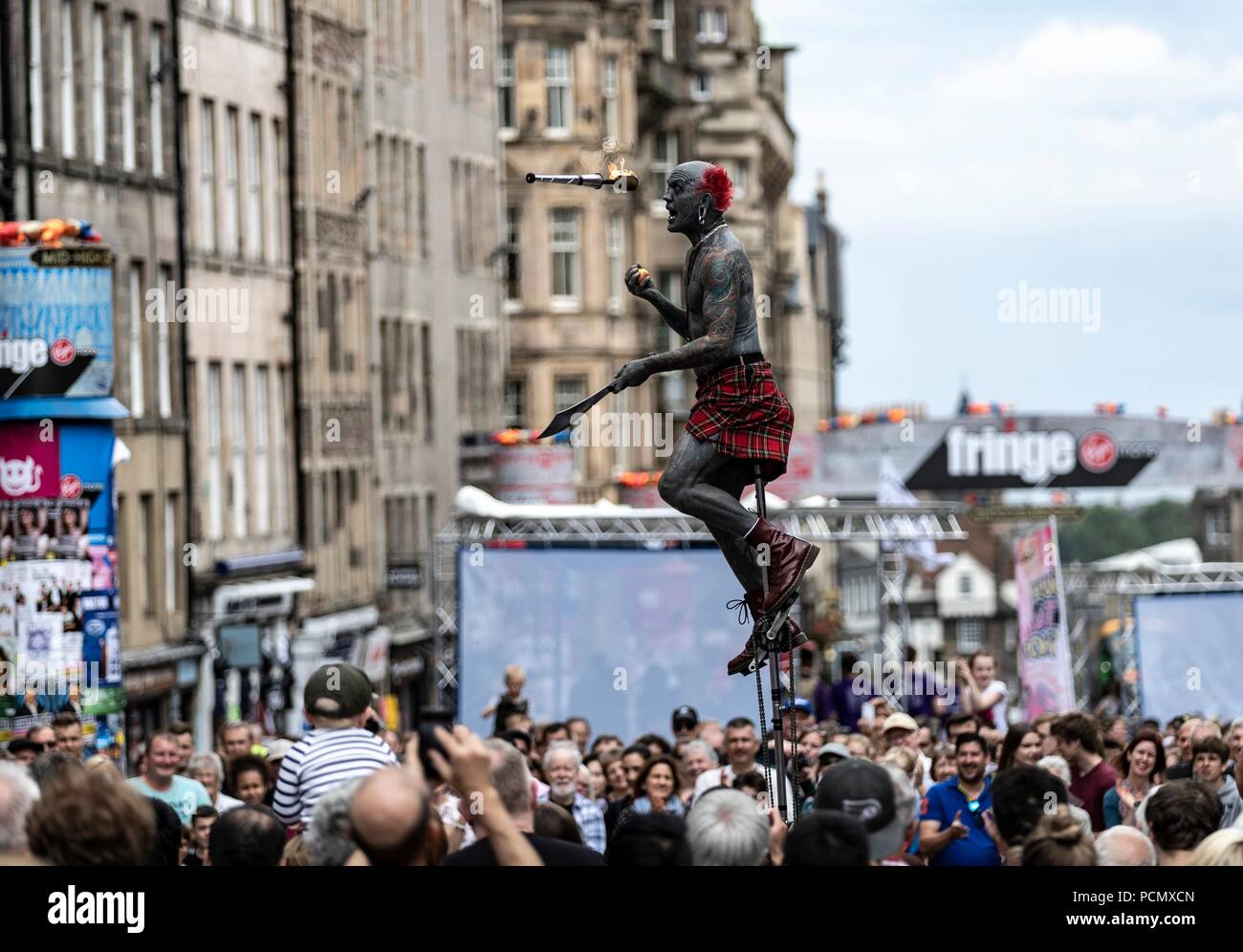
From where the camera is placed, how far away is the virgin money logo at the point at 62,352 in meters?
27.2

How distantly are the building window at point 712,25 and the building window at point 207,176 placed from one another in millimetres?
39619

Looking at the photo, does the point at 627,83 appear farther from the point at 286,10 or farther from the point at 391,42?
the point at 286,10

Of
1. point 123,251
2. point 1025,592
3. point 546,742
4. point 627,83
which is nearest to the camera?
point 546,742

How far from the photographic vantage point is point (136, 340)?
134ft

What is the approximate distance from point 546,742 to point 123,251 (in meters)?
22.2

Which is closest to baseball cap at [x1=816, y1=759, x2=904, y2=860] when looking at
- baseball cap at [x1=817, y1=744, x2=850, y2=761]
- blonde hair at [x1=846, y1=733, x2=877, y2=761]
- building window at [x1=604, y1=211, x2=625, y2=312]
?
baseball cap at [x1=817, y1=744, x2=850, y2=761]

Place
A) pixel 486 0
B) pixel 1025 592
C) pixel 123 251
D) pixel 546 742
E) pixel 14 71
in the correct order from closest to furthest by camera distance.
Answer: pixel 546 742 → pixel 1025 592 → pixel 14 71 → pixel 123 251 → pixel 486 0

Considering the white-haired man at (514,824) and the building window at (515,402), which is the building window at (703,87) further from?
the white-haired man at (514,824)

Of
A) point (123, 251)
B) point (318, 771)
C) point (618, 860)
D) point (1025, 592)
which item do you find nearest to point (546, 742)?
point (318, 771)

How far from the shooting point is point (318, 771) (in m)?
12.0

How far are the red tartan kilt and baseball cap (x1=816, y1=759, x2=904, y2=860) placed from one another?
9.78ft

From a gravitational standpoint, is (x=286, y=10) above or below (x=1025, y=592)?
above

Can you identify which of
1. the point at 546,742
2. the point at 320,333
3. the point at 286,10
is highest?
the point at 286,10

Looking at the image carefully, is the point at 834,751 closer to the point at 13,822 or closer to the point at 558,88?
the point at 13,822
